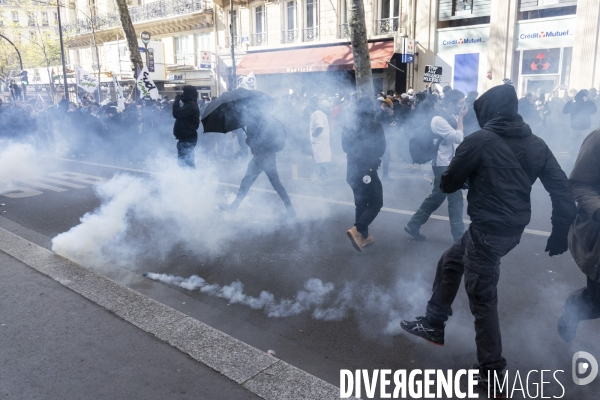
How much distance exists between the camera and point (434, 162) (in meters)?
5.46

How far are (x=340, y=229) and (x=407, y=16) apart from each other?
15.0m

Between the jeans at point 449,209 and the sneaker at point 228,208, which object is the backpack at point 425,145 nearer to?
the jeans at point 449,209

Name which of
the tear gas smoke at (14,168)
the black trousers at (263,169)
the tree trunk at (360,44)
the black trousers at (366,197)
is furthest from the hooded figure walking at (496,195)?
the tree trunk at (360,44)

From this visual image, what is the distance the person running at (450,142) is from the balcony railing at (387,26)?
15281mm

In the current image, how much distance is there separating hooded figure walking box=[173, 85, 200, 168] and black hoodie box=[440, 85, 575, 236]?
6.10 metres

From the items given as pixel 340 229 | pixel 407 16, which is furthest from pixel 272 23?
pixel 340 229

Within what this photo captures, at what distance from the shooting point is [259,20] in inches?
989

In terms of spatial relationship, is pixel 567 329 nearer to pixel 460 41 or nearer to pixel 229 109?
pixel 229 109

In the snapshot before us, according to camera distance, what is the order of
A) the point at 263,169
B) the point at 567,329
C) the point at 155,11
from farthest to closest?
1. the point at 155,11
2. the point at 263,169
3. the point at 567,329

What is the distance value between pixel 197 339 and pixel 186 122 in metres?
5.51

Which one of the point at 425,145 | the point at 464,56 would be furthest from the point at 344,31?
the point at 425,145

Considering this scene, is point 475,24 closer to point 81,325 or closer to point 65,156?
point 65,156

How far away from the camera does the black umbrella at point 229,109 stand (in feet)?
19.4

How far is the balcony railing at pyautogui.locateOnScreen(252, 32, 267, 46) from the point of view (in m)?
24.6
